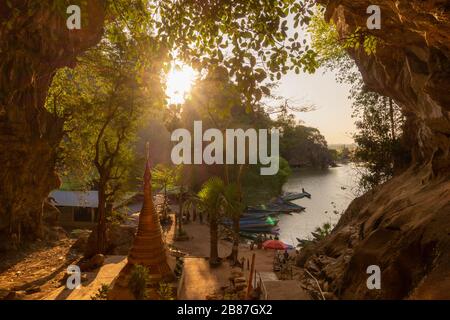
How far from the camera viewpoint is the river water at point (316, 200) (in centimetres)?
4033

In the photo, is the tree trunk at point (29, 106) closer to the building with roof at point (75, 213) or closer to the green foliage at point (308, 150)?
the building with roof at point (75, 213)

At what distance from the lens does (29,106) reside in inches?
694

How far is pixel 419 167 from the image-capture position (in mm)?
18203

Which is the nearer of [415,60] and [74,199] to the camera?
[415,60]

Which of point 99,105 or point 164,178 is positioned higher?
point 99,105

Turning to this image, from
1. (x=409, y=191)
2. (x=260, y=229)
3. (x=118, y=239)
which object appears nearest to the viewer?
(x=409, y=191)

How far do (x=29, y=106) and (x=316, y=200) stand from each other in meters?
54.6

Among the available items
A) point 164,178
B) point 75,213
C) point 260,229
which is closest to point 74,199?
point 75,213

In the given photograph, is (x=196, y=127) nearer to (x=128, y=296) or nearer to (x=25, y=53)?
(x=25, y=53)

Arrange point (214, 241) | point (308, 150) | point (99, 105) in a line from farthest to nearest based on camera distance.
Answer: point (308, 150) → point (99, 105) → point (214, 241)

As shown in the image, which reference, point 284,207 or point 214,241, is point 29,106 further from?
point 284,207
